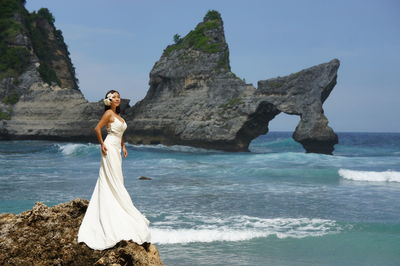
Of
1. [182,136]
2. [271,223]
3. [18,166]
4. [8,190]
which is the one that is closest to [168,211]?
[271,223]

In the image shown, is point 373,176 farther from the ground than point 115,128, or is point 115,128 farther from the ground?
point 115,128

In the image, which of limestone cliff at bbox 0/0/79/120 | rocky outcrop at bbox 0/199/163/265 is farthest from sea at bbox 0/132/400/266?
limestone cliff at bbox 0/0/79/120

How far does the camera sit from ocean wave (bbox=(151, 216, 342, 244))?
979 cm

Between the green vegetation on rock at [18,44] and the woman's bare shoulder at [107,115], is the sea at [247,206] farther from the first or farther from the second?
the green vegetation on rock at [18,44]

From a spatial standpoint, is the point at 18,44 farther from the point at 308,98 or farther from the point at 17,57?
the point at 308,98

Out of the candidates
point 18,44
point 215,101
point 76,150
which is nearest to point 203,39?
point 215,101

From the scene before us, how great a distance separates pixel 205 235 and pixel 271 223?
2.14 metres

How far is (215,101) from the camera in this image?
40.5 m

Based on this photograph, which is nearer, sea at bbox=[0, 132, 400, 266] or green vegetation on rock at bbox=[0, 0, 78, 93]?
sea at bbox=[0, 132, 400, 266]

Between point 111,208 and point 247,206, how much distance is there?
29.5 feet

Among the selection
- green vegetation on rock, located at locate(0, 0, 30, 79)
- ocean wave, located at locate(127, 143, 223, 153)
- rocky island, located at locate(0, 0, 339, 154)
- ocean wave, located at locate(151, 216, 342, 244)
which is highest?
green vegetation on rock, located at locate(0, 0, 30, 79)

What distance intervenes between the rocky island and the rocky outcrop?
32872 mm

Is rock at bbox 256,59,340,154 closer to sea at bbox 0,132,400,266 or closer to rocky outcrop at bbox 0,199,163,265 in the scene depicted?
sea at bbox 0,132,400,266

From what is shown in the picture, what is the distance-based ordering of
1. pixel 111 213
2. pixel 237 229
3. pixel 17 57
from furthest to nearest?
pixel 17 57 → pixel 237 229 → pixel 111 213
